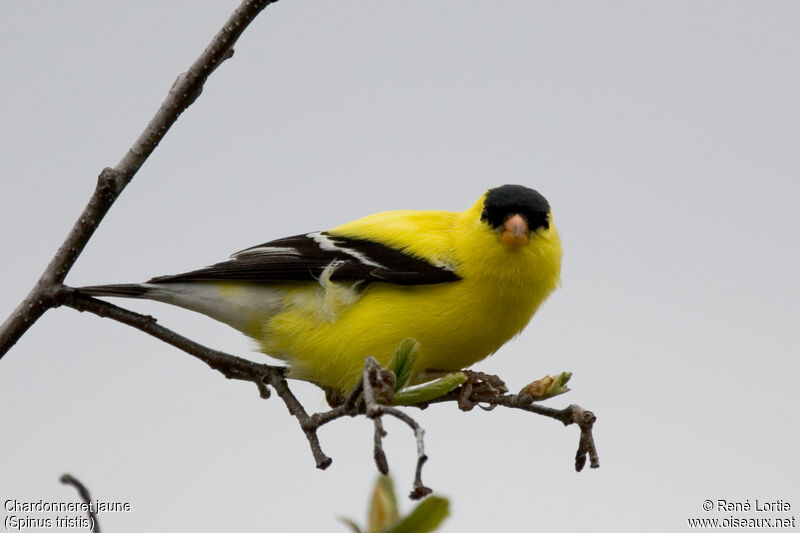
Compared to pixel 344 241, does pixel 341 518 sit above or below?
below

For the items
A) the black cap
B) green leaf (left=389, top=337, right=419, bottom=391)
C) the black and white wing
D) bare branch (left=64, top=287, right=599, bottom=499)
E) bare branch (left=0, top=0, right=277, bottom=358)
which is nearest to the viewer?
Answer: bare branch (left=64, top=287, right=599, bottom=499)

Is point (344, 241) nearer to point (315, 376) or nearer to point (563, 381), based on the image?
point (315, 376)

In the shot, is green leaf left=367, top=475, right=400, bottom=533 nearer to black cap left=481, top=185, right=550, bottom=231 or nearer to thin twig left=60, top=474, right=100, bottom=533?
thin twig left=60, top=474, right=100, bottom=533

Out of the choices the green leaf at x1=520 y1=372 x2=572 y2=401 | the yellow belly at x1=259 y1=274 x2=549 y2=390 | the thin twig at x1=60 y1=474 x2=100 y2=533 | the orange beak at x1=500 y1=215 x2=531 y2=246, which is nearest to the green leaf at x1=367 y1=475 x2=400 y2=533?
the thin twig at x1=60 y1=474 x2=100 y2=533

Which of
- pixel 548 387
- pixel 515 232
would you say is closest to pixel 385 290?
pixel 515 232

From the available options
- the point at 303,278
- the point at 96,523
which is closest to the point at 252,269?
the point at 303,278

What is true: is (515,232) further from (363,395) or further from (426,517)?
(426,517)

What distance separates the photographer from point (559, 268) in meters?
4.21

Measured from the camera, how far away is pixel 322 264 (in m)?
4.04

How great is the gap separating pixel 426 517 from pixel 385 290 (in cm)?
233

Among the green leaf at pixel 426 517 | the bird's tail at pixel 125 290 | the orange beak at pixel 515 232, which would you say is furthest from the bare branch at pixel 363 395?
the orange beak at pixel 515 232

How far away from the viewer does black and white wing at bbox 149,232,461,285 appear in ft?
12.9

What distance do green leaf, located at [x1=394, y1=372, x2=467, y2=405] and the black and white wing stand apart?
4.48 ft

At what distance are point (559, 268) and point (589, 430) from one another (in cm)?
163
